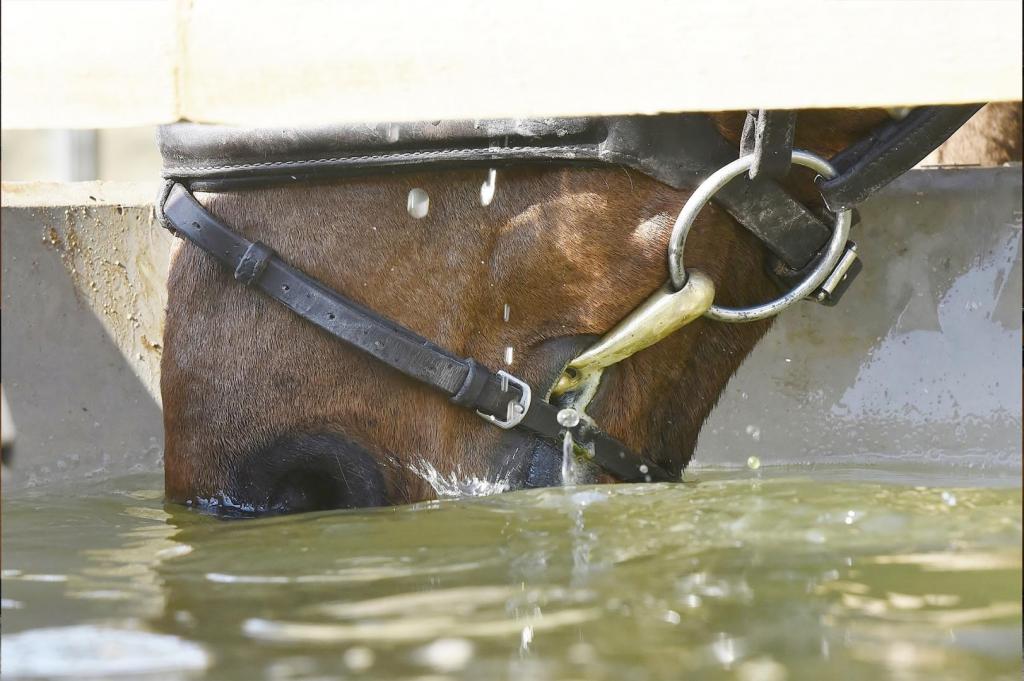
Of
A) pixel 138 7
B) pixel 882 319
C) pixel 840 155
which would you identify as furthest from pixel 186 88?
pixel 882 319

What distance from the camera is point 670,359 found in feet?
7.92

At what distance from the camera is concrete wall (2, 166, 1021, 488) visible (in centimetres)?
348

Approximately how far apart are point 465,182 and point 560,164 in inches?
6.5

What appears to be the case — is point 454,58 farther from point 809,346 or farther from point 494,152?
point 809,346

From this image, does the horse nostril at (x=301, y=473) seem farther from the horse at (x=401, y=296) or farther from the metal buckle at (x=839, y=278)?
the metal buckle at (x=839, y=278)

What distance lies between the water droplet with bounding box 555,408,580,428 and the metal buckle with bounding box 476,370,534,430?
0.07m

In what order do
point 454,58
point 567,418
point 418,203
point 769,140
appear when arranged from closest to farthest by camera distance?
point 454,58
point 769,140
point 418,203
point 567,418

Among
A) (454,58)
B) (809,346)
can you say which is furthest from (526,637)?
(809,346)

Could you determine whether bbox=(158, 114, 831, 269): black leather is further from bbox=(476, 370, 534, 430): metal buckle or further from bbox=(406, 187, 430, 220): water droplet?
bbox=(476, 370, 534, 430): metal buckle

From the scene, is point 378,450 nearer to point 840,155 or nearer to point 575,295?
point 575,295

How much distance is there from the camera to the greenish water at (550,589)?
59.2 inches

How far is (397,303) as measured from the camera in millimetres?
2266

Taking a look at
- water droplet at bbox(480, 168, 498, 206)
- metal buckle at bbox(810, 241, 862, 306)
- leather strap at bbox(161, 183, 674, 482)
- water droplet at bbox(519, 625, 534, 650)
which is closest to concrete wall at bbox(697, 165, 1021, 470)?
metal buckle at bbox(810, 241, 862, 306)

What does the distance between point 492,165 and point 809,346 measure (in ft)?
5.42
